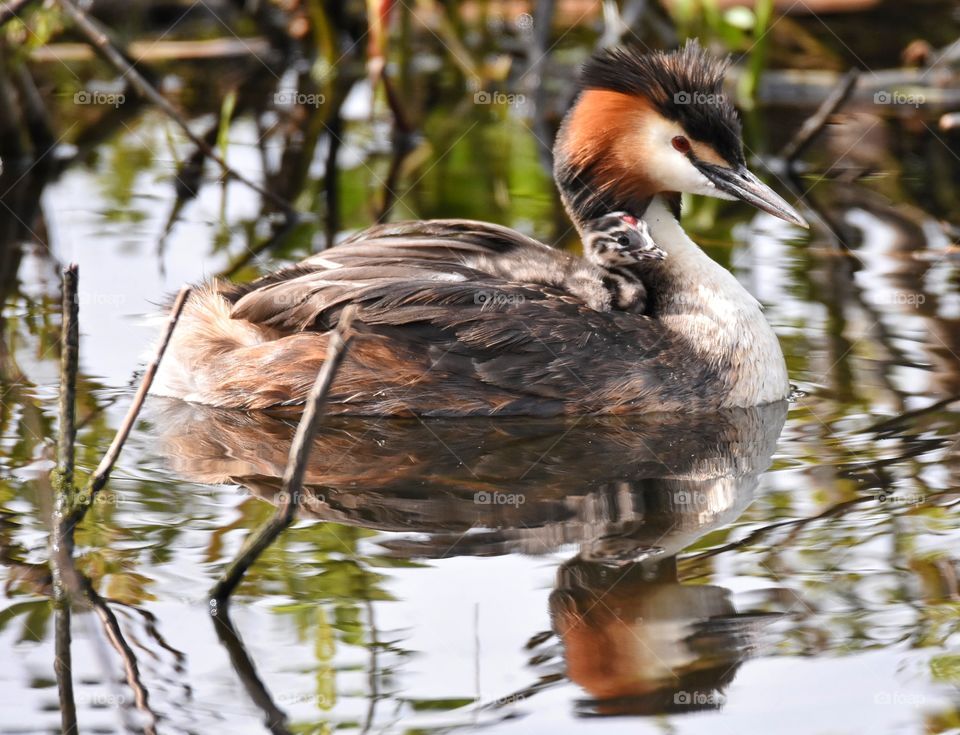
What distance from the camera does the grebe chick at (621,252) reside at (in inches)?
252

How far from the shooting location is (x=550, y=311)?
20.4ft

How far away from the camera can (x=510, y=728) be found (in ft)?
12.6

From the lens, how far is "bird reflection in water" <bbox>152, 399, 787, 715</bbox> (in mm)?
4215

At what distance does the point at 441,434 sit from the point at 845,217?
167 inches

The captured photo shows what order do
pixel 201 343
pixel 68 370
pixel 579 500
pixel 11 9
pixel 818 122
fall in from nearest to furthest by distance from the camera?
pixel 68 370 < pixel 579 500 < pixel 201 343 < pixel 11 9 < pixel 818 122

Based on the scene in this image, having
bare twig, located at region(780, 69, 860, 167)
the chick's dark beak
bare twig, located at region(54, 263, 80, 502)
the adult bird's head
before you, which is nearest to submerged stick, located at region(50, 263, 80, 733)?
bare twig, located at region(54, 263, 80, 502)

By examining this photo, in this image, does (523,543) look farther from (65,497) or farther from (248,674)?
(65,497)

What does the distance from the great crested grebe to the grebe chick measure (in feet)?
0.23

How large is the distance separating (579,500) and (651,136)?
196cm

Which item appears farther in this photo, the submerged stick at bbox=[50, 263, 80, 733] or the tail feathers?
the tail feathers

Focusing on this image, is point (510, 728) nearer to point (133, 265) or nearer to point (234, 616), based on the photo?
point (234, 616)

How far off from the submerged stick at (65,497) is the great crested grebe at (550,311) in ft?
5.13

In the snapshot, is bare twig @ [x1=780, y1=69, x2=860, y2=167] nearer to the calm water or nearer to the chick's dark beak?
the calm water

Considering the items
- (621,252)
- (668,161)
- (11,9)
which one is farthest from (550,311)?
(11,9)
